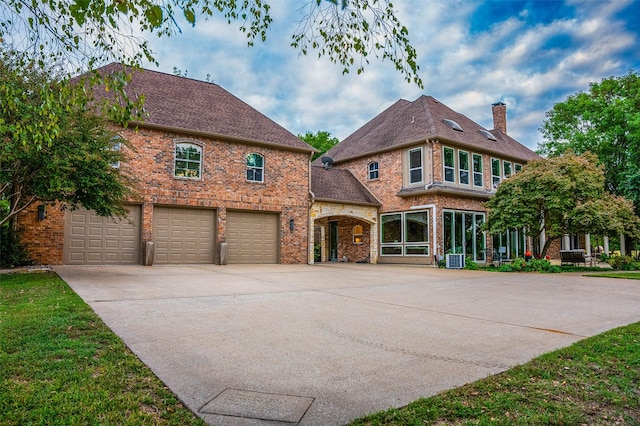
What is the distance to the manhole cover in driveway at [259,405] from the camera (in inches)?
107

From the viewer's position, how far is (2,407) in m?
2.69

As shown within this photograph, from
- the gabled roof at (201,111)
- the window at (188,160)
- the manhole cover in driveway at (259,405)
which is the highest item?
the gabled roof at (201,111)

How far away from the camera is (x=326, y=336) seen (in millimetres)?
4879

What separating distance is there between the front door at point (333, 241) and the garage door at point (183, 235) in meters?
8.27

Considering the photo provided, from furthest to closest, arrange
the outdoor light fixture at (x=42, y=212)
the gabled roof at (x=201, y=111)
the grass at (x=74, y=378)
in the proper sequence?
the gabled roof at (x=201, y=111) → the outdoor light fixture at (x=42, y=212) → the grass at (x=74, y=378)

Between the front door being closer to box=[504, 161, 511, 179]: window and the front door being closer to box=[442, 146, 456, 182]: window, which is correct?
box=[442, 146, 456, 182]: window

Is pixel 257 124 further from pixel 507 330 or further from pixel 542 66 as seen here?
Result: pixel 507 330

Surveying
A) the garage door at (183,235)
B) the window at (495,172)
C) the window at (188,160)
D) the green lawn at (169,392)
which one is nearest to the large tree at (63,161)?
the garage door at (183,235)

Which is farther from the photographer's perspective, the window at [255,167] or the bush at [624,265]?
the window at [255,167]

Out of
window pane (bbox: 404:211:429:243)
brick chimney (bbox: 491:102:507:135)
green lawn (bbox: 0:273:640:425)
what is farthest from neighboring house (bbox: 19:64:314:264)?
brick chimney (bbox: 491:102:507:135)

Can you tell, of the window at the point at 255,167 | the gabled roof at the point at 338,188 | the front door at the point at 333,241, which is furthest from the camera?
the front door at the point at 333,241

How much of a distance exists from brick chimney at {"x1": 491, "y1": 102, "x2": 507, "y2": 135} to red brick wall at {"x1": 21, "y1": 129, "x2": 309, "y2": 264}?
553 inches

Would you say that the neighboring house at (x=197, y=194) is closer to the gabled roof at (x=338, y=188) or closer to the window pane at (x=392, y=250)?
the gabled roof at (x=338, y=188)

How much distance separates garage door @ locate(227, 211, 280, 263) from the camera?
16.8 m
